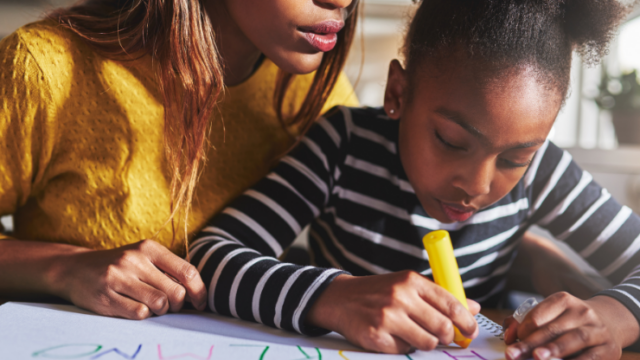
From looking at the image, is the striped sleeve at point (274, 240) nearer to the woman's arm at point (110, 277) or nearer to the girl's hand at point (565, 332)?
the woman's arm at point (110, 277)

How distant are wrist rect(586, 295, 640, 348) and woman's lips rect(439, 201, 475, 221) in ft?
0.44

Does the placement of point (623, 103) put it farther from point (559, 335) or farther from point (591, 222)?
point (559, 335)

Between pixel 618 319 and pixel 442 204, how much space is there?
184mm

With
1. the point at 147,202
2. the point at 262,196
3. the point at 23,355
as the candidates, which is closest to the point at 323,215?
the point at 262,196

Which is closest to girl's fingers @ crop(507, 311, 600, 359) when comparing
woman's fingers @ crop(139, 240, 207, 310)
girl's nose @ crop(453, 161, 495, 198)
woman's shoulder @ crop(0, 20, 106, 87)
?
girl's nose @ crop(453, 161, 495, 198)

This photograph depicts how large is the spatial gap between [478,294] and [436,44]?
318mm

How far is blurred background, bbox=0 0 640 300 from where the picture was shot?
3.27ft

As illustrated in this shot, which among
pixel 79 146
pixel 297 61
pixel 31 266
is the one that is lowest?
pixel 31 266

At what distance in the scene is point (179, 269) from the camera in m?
0.44

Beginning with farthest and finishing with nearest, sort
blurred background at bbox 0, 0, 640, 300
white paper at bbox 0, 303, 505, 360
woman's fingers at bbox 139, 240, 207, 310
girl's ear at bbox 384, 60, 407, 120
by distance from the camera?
blurred background at bbox 0, 0, 640, 300 < girl's ear at bbox 384, 60, 407, 120 < woman's fingers at bbox 139, 240, 207, 310 < white paper at bbox 0, 303, 505, 360

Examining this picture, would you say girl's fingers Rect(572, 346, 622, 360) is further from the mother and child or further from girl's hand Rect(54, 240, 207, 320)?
girl's hand Rect(54, 240, 207, 320)

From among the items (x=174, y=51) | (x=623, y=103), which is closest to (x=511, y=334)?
(x=174, y=51)

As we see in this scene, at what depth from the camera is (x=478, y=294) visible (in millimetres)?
617

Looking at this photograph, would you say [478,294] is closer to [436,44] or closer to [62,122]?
[436,44]
